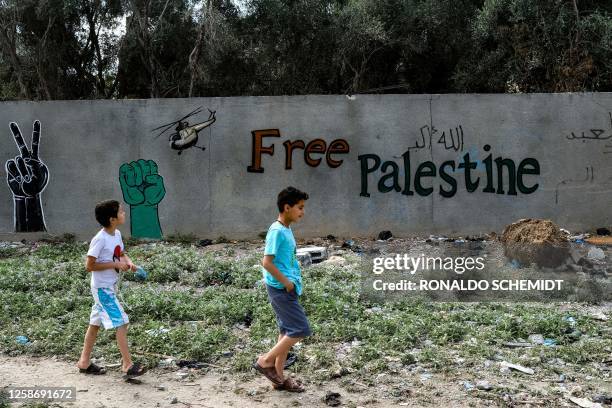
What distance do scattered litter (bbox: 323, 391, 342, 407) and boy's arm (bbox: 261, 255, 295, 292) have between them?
29.9 inches

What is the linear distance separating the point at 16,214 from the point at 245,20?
8.50 meters

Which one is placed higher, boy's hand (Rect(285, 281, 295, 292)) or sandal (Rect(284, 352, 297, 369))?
boy's hand (Rect(285, 281, 295, 292))

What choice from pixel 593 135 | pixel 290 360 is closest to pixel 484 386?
pixel 290 360

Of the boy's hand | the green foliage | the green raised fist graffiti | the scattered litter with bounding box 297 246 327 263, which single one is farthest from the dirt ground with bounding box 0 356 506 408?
the green foliage

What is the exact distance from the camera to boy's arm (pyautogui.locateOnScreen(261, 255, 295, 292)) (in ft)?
14.8

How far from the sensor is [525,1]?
15062 millimetres

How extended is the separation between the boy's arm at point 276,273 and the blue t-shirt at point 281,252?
3 centimetres

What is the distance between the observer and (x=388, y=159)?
1084 cm

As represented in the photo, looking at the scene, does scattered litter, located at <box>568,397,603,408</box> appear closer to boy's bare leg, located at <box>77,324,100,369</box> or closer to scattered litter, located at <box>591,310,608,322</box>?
scattered litter, located at <box>591,310,608,322</box>

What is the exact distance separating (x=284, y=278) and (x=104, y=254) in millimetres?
1426

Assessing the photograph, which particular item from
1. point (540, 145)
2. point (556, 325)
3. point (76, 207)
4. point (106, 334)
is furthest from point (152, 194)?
point (556, 325)

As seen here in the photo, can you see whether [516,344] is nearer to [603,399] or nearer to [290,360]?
[603,399]

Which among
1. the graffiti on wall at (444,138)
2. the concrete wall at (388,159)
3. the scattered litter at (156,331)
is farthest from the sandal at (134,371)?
the graffiti on wall at (444,138)

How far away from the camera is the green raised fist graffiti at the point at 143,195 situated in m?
11.0
